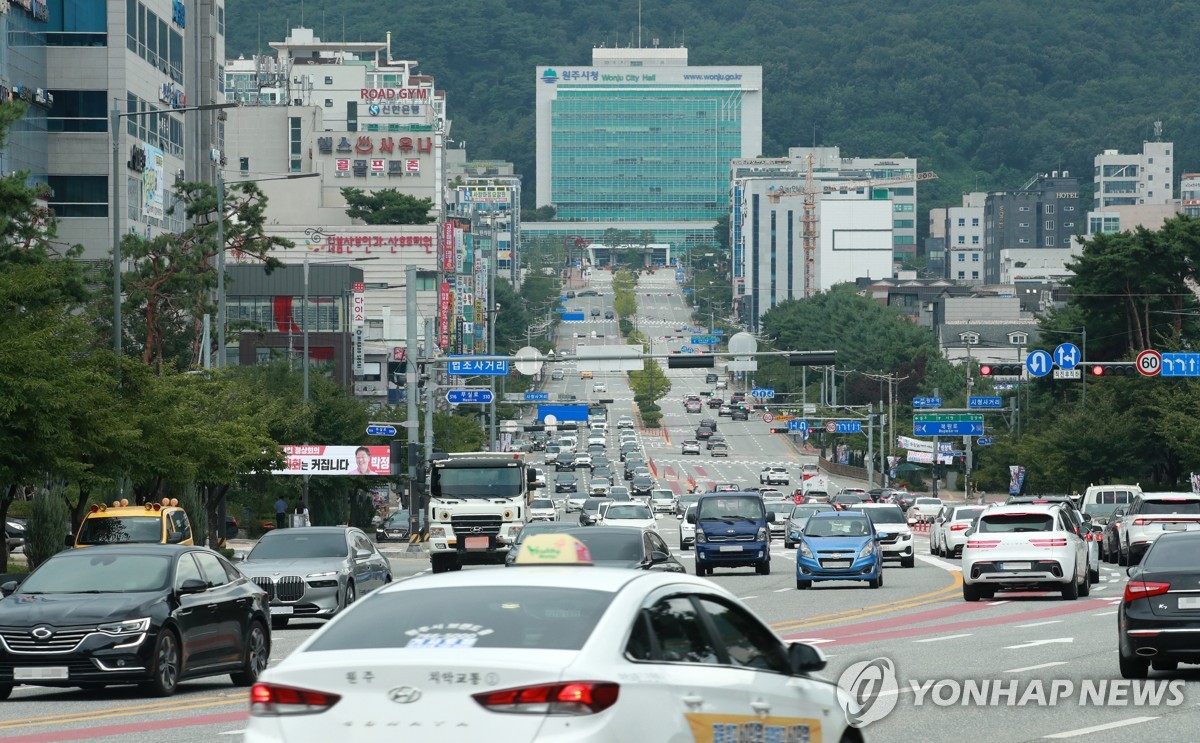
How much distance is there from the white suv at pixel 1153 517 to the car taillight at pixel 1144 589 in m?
22.6

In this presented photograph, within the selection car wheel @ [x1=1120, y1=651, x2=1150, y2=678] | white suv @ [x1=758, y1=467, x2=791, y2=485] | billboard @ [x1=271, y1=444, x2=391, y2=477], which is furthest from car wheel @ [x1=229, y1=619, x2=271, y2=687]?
white suv @ [x1=758, y1=467, x2=791, y2=485]

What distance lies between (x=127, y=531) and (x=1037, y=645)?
16.0 metres

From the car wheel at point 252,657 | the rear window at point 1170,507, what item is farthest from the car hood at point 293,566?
the rear window at point 1170,507

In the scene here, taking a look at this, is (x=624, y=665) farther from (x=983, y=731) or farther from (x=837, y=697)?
(x=983, y=731)

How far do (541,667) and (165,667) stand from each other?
437 inches

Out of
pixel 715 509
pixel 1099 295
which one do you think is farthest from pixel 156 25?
pixel 715 509

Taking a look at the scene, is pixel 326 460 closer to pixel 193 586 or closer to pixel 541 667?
pixel 193 586

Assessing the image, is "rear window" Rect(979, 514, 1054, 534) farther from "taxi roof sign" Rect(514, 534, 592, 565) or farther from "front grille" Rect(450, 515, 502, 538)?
"taxi roof sign" Rect(514, 534, 592, 565)

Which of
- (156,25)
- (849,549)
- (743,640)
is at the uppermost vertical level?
(156,25)

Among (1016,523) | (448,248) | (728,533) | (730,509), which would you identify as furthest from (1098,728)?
(448,248)

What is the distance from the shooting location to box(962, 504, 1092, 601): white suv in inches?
1196

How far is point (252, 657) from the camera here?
64.5ft

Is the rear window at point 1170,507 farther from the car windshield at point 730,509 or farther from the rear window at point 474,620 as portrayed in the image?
the rear window at point 474,620

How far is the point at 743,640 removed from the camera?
31.1 feet
